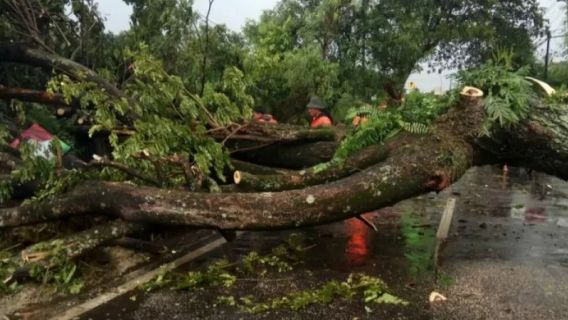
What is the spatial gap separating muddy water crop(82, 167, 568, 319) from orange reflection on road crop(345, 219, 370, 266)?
0.01 meters

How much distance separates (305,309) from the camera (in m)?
4.33

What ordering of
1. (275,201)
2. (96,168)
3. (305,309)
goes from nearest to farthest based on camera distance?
(305,309) → (275,201) → (96,168)

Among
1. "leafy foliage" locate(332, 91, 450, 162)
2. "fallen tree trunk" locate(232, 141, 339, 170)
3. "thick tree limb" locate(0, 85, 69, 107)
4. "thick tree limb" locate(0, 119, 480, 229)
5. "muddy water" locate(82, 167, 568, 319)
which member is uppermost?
"thick tree limb" locate(0, 85, 69, 107)

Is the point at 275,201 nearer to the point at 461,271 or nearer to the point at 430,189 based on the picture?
the point at 430,189

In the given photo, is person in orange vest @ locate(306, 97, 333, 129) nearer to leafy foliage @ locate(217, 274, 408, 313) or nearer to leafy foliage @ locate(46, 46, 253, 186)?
leafy foliage @ locate(46, 46, 253, 186)

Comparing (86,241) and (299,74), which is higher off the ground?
(299,74)

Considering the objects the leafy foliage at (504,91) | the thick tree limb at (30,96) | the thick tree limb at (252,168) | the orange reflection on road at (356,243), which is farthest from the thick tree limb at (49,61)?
the leafy foliage at (504,91)

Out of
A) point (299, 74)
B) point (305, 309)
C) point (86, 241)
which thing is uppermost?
point (299, 74)

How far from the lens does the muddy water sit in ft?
14.1

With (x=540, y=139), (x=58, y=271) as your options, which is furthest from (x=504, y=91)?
(x=58, y=271)

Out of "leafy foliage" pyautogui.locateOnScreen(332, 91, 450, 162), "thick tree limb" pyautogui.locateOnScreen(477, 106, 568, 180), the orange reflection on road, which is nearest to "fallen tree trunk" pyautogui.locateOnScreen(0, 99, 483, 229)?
"leafy foliage" pyautogui.locateOnScreen(332, 91, 450, 162)

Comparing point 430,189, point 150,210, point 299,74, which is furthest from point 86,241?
point 299,74

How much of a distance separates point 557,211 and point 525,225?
4.65 feet

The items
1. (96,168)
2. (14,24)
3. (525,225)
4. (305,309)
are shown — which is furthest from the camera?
(14,24)
